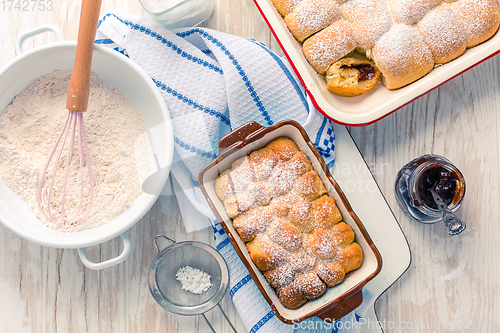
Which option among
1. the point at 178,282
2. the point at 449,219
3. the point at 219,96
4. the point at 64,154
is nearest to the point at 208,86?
the point at 219,96

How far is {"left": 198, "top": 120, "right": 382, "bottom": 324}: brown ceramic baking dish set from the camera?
72 cm

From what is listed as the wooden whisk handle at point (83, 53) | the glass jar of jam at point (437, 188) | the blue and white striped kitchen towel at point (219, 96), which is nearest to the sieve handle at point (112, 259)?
the blue and white striped kitchen towel at point (219, 96)

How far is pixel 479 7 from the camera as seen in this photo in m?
0.78

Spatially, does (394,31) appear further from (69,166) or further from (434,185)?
(69,166)

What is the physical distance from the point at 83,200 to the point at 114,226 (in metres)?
0.09

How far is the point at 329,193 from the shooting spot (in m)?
0.76

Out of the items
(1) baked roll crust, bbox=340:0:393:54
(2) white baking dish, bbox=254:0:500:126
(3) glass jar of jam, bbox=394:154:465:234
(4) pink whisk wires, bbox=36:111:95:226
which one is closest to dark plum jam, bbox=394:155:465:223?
(3) glass jar of jam, bbox=394:154:465:234

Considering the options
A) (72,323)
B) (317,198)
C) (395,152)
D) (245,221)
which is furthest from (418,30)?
(72,323)

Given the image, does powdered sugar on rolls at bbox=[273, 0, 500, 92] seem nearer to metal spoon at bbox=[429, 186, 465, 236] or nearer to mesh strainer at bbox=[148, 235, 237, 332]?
metal spoon at bbox=[429, 186, 465, 236]

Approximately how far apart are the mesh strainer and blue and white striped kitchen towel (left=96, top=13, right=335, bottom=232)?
0.10 m

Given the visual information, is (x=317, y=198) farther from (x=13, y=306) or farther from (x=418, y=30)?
(x=13, y=306)

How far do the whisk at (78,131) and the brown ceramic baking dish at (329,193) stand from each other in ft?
0.84

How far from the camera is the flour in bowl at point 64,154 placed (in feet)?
2.47

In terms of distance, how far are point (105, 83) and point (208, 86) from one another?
0.77ft
